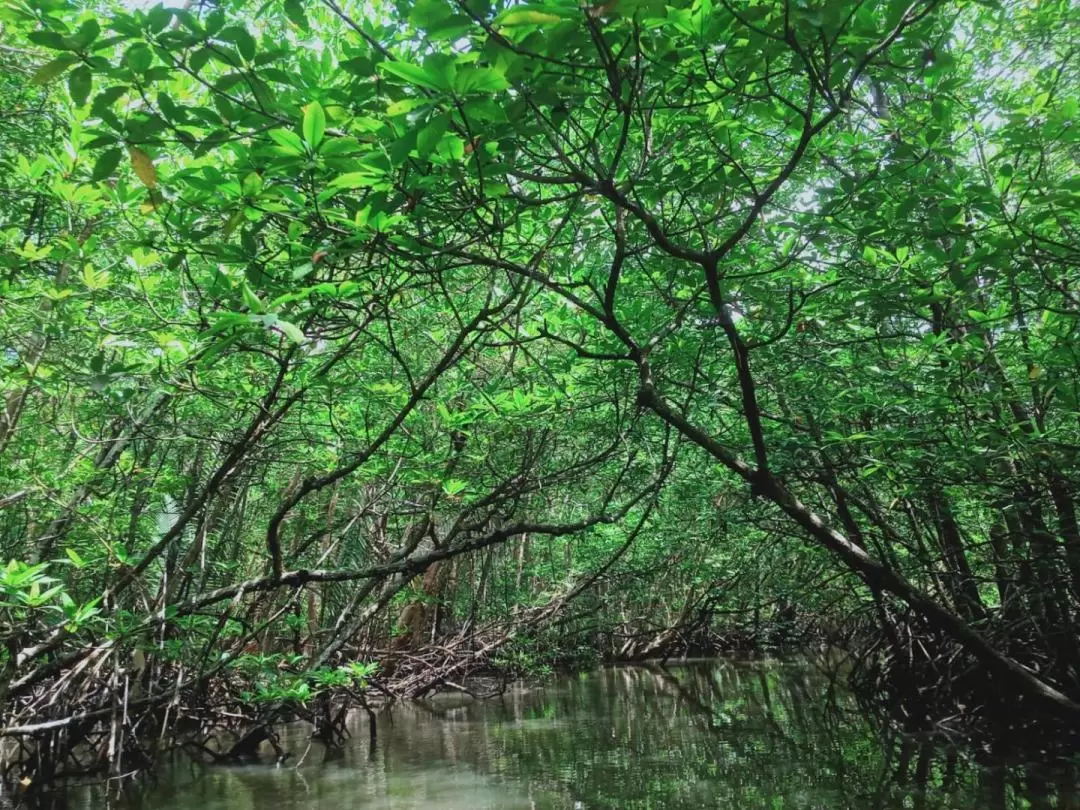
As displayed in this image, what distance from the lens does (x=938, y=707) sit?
6508 mm

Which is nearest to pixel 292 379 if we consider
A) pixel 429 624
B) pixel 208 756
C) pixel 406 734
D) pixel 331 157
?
pixel 331 157

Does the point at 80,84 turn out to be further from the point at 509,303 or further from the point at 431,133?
the point at 509,303

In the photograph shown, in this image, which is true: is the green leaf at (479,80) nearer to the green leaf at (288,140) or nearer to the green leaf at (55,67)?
the green leaf at (288,140)

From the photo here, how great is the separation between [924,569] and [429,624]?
7.81 metres

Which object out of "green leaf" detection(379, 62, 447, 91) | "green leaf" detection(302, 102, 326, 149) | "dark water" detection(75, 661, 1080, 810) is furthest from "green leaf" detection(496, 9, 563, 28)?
"dark water" detection(75, 661, 1080, 810)

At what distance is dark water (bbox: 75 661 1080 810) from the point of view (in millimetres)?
4500

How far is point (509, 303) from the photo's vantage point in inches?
159

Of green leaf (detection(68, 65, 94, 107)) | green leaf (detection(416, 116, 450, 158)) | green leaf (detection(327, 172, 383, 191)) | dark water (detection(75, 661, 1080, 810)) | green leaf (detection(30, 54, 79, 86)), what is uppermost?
green leaf (detection(30, 54, 79, 86))

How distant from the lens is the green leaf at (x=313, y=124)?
1899 mm

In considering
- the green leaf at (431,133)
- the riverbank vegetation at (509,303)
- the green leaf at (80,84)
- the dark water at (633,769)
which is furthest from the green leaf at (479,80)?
the dark water at (633,769)

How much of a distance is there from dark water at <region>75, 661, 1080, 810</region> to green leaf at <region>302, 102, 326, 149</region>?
4221mm

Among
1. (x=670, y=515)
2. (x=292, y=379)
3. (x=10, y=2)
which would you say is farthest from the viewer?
(x=670, y=515)

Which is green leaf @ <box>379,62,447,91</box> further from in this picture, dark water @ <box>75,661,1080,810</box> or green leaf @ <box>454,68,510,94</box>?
dark water @ <box>75,661,1080,810</box>

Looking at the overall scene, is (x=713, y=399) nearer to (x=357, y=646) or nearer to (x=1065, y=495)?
(x=1065, y=495)
